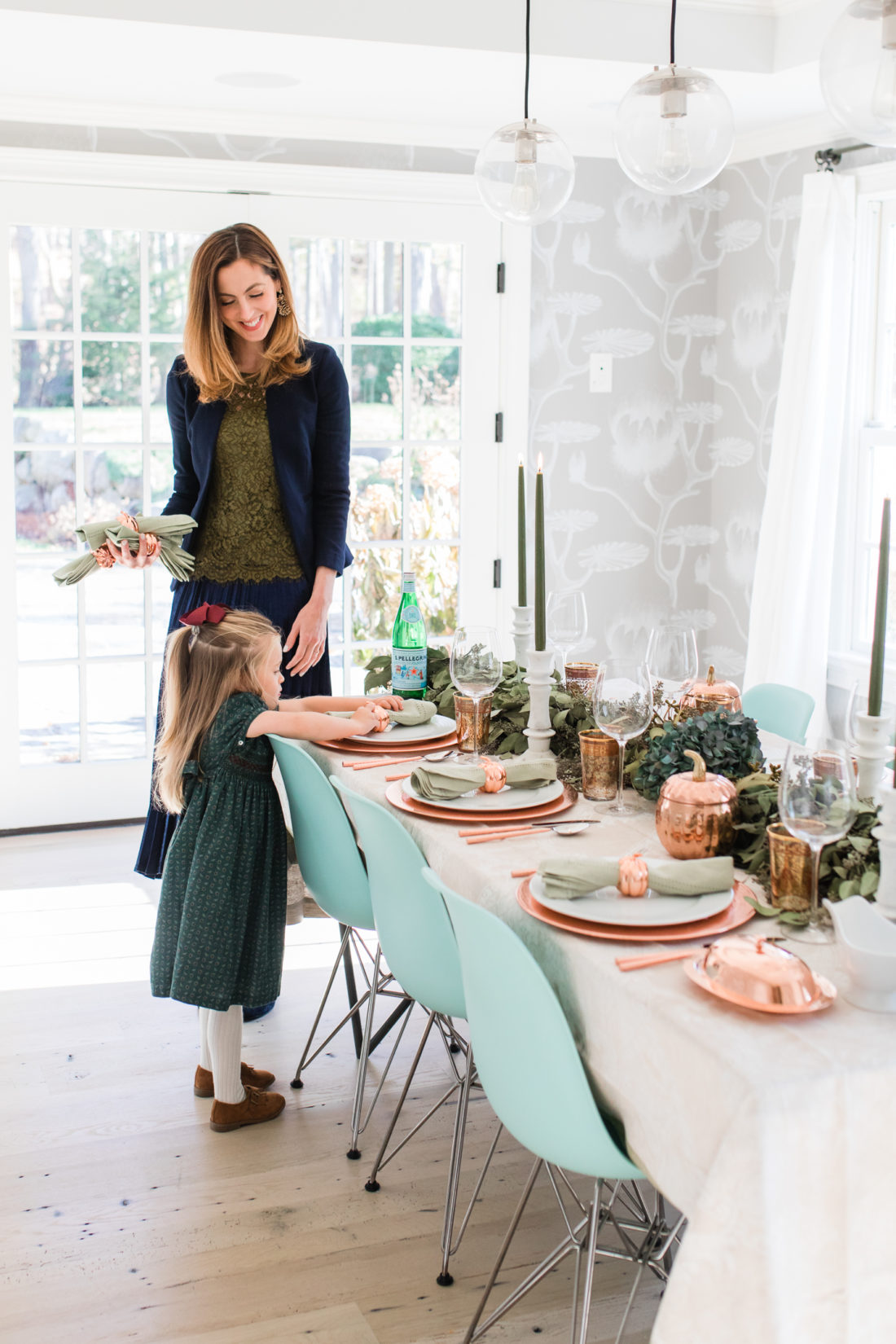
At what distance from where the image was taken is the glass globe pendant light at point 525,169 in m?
2.47

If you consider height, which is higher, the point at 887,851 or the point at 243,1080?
the point at 887,851

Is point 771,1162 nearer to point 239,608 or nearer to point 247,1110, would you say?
point 247,1110

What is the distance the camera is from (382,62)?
3742 mm

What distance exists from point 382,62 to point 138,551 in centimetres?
196

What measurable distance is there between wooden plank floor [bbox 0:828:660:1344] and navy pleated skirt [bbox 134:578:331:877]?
398mm

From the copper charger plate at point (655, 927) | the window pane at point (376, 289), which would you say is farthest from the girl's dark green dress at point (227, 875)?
the window pane at point (376, 289)

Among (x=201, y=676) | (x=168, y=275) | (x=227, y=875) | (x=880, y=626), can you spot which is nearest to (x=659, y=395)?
(x=168, y=275)

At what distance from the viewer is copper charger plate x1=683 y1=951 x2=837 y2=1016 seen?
4.19 feet

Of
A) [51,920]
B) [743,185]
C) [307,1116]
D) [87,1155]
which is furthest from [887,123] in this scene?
[743,185]

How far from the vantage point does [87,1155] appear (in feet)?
7.85

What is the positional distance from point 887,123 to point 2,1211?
220 centimetres

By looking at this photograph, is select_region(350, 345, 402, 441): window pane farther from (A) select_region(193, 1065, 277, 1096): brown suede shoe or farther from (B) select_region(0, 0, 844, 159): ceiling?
(A) select_region(193, 1065, 277, 1096): brown suede shoe

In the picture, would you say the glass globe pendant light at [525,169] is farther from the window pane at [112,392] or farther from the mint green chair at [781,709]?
the window pane at [112,392]

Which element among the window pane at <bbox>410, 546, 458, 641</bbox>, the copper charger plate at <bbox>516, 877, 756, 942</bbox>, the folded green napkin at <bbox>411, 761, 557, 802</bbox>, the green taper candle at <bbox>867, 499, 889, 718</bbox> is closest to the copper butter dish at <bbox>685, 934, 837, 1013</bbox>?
the copper charger plate at <bbox>516, 877, 756, 942</bbox>
